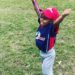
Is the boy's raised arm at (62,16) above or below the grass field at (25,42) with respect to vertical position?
above

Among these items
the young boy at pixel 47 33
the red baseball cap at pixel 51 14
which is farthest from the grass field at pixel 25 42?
the red baseball cap at pixel 51 14

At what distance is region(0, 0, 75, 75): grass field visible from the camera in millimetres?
5113

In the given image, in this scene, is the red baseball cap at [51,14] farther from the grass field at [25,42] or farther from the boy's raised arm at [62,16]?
the grass field at [25,42]

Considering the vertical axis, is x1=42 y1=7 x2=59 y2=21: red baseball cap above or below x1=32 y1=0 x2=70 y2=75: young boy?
above

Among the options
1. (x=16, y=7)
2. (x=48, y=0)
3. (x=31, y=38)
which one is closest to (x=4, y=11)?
(x=16, y=7)

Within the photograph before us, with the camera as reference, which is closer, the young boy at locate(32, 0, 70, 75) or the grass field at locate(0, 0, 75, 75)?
the young boy at locate(32, 0, 70, 75)

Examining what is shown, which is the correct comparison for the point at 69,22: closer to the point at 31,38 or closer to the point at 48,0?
the point at 31,38

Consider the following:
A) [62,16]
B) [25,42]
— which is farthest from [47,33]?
[25,42]

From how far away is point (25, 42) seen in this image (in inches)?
243

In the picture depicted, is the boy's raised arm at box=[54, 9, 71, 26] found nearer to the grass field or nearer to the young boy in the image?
the young boy

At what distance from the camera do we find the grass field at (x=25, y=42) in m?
5.11

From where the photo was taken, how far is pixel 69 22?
7.42 m

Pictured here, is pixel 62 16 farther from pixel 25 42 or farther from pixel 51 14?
pixel 25 42

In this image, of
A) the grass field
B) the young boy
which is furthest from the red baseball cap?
the grass field
